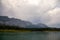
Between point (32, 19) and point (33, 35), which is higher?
point (32, 19)

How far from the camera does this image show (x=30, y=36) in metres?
3.59

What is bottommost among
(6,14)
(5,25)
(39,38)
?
(39,38)

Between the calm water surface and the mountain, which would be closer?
the mountain

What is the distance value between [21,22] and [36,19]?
1.08ft

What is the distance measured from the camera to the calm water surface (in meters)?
3.38

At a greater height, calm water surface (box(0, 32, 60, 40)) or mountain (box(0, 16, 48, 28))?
mountain (box(0, 16, 48, 28))

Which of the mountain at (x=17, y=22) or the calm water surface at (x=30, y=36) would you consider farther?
the calm water surface at (x=30, y=36)

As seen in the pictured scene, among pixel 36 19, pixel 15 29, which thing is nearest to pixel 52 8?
pixel 36 19

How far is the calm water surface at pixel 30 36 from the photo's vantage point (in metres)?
3.38

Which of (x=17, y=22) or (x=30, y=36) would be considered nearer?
(x=17, y=22)

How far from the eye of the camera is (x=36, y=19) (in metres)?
3.28

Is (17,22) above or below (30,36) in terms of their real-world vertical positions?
above

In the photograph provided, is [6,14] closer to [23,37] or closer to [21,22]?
[21,22]

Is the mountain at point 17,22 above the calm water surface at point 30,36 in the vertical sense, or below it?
above
